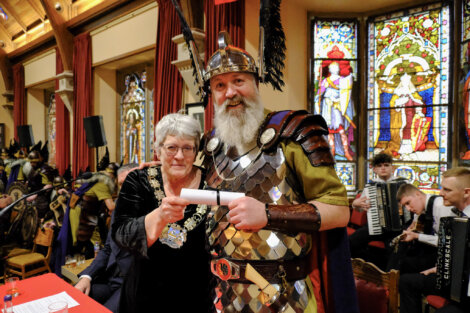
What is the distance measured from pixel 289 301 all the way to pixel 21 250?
14.9 feet

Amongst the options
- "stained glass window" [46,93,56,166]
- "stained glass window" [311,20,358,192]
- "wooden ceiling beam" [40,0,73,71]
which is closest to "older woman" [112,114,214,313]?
"stained glass window" [311,20,358,192]

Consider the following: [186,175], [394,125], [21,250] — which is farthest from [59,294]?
[394,125]

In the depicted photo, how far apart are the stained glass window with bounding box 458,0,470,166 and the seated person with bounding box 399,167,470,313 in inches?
61.1

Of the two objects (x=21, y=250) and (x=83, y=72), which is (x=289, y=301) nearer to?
(x=21, y=250)

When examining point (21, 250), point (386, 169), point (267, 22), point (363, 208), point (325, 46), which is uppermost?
point (325, 46)

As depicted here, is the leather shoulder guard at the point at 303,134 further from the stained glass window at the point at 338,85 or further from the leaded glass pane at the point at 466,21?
the leaded glass pane at the point at 466,21

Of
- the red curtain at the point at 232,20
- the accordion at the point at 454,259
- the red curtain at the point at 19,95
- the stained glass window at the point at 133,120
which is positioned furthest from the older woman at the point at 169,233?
the red curtain at the point at 19,95

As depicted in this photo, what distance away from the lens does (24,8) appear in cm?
849

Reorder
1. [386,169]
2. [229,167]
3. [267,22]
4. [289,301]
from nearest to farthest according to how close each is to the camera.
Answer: [289,301] < [229,167] < [267,22] < [386,169]

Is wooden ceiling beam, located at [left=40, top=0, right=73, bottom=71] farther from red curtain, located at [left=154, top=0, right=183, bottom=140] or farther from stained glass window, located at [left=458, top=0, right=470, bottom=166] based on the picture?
stained glass window, located at [left=458, top=0, right=470, bottom=166]

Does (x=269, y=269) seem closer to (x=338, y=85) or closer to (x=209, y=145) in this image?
(x=209, y=145)

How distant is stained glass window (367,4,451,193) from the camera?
4414 mm

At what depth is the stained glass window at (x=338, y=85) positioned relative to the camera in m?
4.89

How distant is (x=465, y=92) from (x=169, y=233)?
4.32 m
